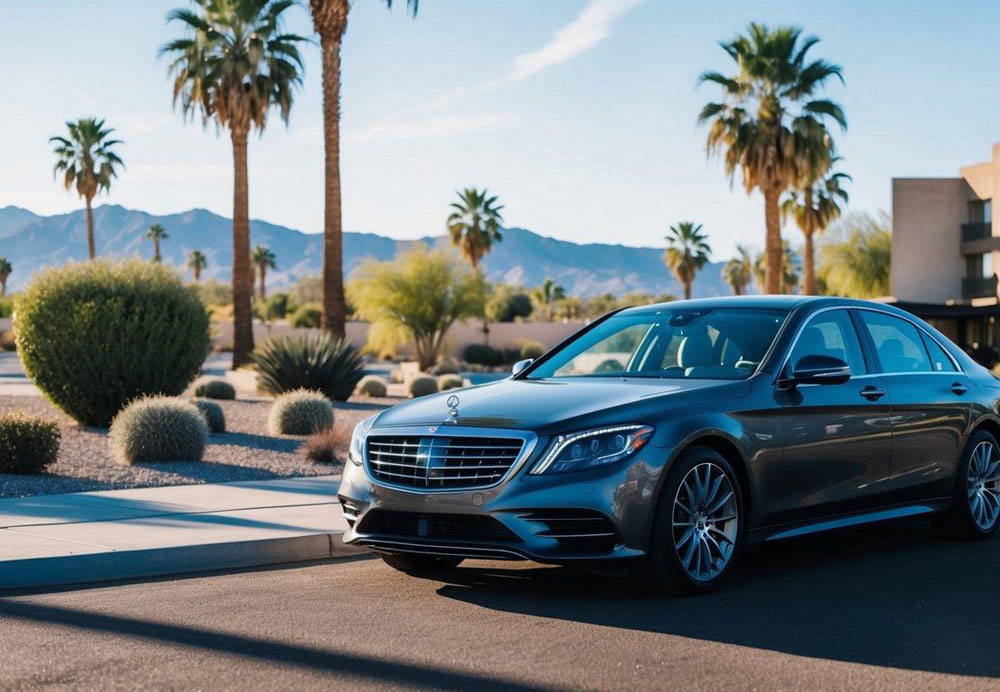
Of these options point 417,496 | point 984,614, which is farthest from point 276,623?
point 984,614

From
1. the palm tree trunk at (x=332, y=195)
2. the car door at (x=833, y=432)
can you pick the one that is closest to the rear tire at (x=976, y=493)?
the car door at (x=833, y=432)

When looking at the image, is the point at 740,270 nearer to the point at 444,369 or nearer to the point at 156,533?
the point at 444,369

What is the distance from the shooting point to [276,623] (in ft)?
23.1

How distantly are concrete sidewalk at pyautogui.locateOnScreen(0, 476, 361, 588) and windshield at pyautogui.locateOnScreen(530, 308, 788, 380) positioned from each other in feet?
7.29

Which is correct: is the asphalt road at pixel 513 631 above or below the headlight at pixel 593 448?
below

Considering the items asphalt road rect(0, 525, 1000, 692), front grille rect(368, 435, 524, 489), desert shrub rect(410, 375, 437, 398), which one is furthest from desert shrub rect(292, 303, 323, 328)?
front grille rect(368, 435, 524, 489)

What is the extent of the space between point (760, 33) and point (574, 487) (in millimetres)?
36815

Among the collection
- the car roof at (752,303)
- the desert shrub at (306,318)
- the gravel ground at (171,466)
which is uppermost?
the desert shrub at (306,318)

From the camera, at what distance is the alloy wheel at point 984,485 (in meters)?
9.86

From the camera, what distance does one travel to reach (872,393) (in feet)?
29.4

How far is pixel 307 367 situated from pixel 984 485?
61.4 ft

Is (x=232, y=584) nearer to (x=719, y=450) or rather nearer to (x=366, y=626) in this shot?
(x=366, y=626)

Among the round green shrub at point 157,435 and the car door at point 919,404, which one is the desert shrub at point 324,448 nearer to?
the round green shrub at point 157,435

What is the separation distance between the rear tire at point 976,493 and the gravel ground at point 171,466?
7.26 meters
